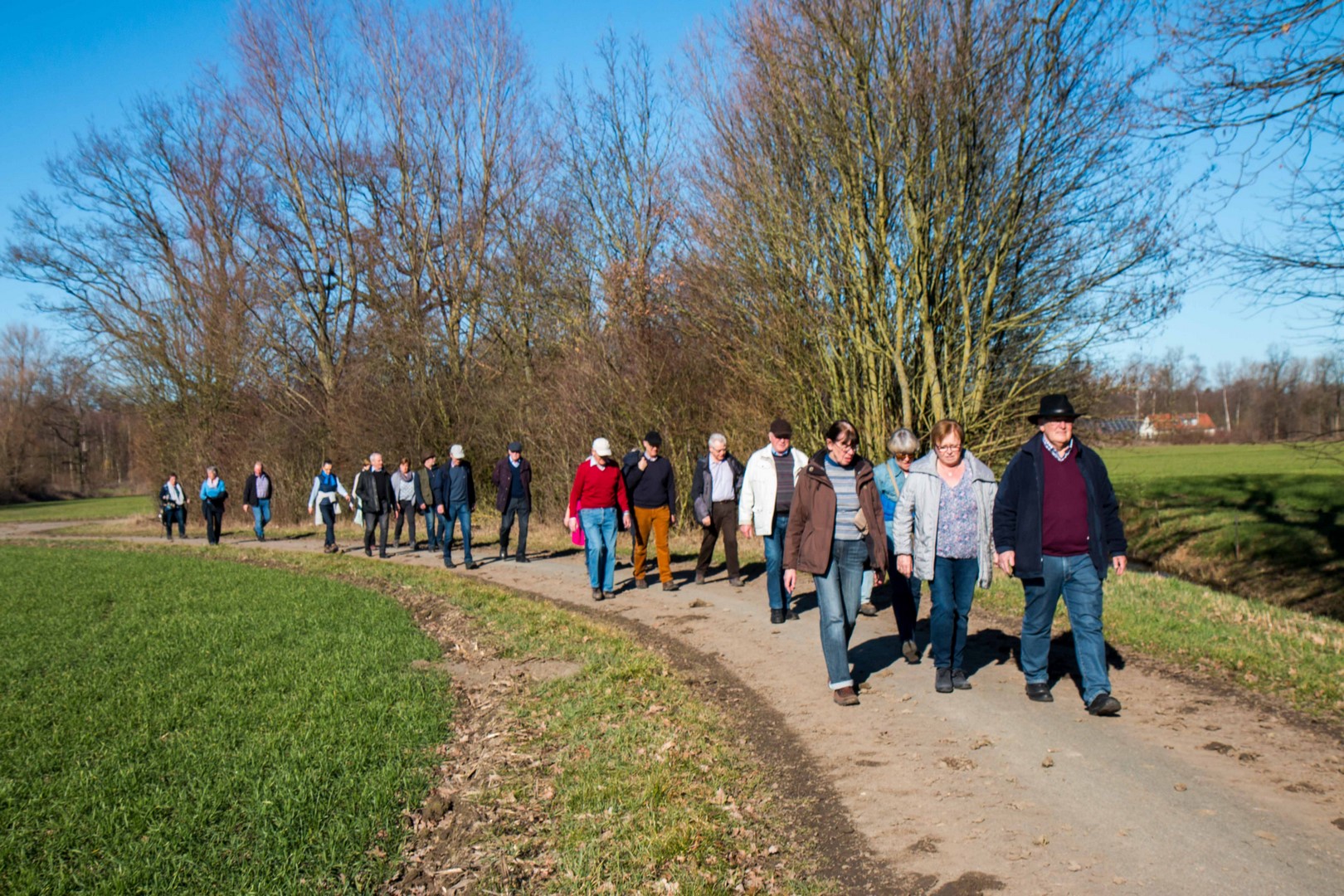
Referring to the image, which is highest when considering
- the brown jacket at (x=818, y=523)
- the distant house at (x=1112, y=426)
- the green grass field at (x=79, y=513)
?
the distant house at (x=1112, y=426)

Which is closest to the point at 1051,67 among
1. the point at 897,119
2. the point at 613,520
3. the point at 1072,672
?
the point at 897,119

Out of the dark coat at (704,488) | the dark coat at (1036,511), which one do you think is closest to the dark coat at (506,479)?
the dark coat at (704,488)

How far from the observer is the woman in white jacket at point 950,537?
710cm

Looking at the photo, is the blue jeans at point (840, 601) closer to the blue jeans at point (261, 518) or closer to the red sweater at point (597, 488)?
the red sweater at point (597, 488)

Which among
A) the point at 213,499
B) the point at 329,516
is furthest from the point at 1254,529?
the point at 213,499

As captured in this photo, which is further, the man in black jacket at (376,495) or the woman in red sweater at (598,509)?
the man in black jacket at (376,495)

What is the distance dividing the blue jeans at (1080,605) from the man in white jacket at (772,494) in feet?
12.8

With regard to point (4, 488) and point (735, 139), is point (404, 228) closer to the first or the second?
point (735, 139)

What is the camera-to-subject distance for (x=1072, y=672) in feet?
25.0

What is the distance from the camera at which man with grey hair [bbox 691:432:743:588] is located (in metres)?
12.7

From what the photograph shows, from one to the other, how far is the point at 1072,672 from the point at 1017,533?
1.68 metres

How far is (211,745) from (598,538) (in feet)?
21.9

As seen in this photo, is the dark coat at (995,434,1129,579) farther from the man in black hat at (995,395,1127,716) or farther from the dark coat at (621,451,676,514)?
the dark coat at (621,451,676,514)

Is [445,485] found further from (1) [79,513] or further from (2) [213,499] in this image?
(1) [79,513]
